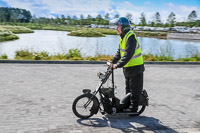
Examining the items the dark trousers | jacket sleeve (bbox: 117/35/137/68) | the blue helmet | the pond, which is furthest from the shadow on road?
the pond

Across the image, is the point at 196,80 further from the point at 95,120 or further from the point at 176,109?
the point at 95,120

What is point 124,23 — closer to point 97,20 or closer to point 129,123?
point 129,123

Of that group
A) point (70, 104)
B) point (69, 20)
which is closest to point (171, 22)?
point (69, 20)

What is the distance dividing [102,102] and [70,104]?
3.94ft

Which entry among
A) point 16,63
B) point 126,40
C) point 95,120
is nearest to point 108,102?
point 95,120

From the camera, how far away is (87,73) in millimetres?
9422

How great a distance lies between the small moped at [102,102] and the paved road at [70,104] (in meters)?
0.16

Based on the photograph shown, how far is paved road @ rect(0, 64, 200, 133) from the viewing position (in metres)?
4.13

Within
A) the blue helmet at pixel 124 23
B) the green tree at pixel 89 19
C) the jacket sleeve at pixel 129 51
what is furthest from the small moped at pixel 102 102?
the green tree at pixel 89 19

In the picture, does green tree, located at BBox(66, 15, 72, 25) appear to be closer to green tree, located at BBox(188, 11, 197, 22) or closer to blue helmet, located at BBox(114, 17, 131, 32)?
green tree, located at BBox(188, 11, 197, 22)

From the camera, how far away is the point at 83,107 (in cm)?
452

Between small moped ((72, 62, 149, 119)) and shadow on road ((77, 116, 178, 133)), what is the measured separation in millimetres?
140

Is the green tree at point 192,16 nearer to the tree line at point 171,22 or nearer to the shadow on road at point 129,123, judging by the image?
the tree line at point 171,22

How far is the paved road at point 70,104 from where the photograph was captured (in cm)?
413
